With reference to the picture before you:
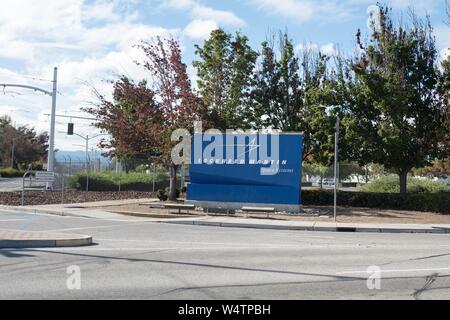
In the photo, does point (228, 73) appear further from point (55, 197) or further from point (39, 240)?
point (39, 240)

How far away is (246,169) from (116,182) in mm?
15769

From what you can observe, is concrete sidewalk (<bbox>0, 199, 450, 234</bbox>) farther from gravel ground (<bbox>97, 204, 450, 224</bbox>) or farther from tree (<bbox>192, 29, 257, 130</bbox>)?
tree (<bbox>192, 29, 257, 130</bbox>)

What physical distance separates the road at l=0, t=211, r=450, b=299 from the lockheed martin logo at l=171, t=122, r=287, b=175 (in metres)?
8.56

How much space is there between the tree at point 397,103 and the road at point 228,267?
11.2 meters

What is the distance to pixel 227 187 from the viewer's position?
25.6 m

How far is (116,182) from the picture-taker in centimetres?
3881

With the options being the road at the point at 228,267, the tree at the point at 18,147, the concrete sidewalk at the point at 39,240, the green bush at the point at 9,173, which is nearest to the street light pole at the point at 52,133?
the road at the point at 228,267

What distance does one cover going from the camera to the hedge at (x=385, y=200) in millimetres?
25672

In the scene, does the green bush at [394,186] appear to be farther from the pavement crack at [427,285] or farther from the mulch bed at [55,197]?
the pavement crack at [427,285]

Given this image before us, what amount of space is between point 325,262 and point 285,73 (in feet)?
74.0

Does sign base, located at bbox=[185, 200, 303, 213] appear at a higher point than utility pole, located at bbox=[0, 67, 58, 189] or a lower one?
lower

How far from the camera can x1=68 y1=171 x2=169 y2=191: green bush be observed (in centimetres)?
3834

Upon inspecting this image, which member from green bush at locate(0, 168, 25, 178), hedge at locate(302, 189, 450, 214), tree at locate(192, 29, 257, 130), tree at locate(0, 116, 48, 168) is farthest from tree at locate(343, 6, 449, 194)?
tree at locate(0, 116, 48, 168)
